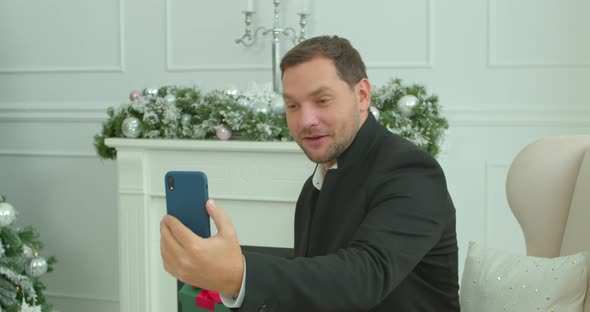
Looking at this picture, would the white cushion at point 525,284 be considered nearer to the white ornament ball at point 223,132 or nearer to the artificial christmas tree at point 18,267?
the white ornament ball at point 223,132

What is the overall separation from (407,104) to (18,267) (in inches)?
65.8

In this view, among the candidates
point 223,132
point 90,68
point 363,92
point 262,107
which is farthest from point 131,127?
point 363,92

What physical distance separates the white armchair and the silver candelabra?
160 centimetres

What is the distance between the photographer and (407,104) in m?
2.89

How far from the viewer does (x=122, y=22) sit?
150 inches

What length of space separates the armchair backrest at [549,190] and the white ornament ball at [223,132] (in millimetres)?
1403

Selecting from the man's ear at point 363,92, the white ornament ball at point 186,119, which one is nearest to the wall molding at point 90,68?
the white ornament ball at point 186,119

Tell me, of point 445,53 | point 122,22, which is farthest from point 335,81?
point 122,22

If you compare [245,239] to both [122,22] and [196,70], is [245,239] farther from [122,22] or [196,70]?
[122,22]

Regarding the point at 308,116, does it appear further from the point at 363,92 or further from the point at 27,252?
the point at 27,252

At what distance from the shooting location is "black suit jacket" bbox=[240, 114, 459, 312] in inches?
44.2

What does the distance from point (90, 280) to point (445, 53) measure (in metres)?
2.18

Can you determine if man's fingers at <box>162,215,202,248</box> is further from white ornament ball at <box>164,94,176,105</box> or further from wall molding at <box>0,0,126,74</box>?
wall molding at <box>0,0,126,74</box>

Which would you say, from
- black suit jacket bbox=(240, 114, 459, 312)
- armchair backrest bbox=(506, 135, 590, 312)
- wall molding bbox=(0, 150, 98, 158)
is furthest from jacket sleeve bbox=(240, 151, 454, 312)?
wall molding bbox=(0, 150, 98, 158)
